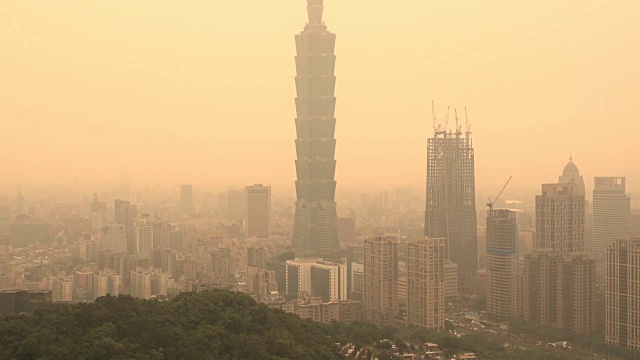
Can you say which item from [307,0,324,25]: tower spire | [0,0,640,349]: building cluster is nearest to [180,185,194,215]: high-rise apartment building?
[0,0,640,349]: building cluster

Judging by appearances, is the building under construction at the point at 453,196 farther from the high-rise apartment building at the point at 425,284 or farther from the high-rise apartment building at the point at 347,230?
the high-rise apartment building at the point at 425,284

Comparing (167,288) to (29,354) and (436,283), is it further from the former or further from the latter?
(29,354)

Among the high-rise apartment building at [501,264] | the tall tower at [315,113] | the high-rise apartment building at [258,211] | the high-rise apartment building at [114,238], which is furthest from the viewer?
the tall tower at [315,113]

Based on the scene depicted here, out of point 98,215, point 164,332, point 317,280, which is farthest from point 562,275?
point 164,332

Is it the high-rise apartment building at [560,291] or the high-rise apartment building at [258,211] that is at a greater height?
the high-rise apartment building at [258,211]

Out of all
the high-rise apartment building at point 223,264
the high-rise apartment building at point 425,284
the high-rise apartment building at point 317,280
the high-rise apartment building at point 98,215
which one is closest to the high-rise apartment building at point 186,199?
the high-rise apartment building at point 223,264

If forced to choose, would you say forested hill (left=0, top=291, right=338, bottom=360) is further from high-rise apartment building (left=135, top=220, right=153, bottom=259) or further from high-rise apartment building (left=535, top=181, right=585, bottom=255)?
high-rise apartment building (left=535, top=181, right=585, bottom=255)

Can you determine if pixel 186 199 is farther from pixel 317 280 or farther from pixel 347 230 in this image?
pixel 347 230

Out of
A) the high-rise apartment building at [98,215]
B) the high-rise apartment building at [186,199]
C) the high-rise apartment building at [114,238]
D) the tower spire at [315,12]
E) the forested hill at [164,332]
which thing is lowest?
the forested hill at [164,332]
